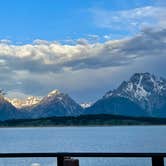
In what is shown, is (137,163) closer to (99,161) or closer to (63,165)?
(99,161)

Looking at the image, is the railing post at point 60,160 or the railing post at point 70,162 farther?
the railing post at point 60,160

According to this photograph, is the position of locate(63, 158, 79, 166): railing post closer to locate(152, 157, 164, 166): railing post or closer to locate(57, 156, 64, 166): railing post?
locate(57, 156, 64, 166): railing post

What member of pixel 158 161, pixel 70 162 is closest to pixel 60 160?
pixel 70 162

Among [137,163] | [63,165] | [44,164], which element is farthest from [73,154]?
[137,163]

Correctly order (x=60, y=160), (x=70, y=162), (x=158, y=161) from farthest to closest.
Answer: (x=60, y=160) → (x=158, y=161) → (x=70, y=162)

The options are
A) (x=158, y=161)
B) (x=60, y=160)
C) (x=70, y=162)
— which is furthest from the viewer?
(x=60, y=160)

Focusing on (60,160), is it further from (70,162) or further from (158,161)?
(158,161)

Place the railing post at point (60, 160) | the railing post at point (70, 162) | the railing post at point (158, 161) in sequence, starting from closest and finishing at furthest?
the railing post at point (70, 162) < the railing post at point (158, 161) < the railing post at point (60, 160)

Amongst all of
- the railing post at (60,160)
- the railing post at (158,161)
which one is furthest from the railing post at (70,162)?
the railing post at (158,161)

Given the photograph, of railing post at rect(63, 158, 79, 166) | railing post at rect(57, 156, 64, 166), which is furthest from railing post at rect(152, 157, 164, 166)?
railing post at rect(57, 156, 64, 166)

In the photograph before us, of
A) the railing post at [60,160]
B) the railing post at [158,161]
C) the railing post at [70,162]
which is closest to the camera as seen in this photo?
the railing post at [70,162]

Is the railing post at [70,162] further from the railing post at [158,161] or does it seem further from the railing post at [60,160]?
the railing post at [158,161]

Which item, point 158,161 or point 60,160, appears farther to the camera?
point 60,160

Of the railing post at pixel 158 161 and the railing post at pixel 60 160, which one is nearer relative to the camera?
the railing post at pixel 158 161
